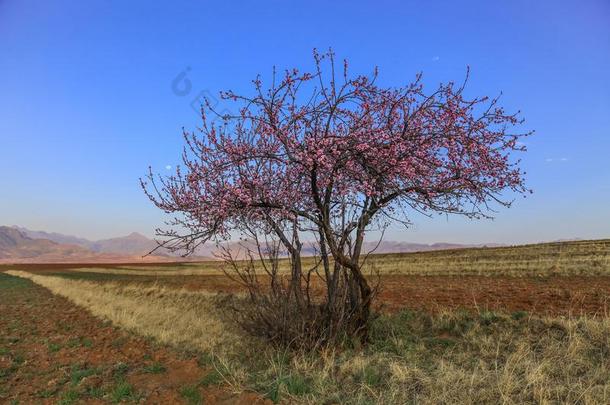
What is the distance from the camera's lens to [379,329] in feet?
34.3

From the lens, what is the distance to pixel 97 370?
979cm

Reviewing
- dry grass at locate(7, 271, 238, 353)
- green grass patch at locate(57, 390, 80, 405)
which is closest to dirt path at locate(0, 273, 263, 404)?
green grass patch at locate(57, 390, 80, 405)

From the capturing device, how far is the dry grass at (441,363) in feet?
19.7

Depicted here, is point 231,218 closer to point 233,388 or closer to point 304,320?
point 304,320

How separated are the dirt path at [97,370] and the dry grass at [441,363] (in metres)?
0.52

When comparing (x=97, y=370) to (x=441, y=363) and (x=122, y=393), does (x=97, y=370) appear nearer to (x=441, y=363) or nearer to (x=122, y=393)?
(x=122, y=393)

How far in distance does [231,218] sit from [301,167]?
92.9 inches

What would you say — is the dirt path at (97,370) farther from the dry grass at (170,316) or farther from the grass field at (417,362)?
the dry grass at (170,316)

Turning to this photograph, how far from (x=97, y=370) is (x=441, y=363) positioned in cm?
728

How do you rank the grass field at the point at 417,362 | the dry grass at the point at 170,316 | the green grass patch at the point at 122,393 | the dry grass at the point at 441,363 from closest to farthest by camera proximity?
the dry grass at the point at 441,363 → the grass field at the point at 417,362 → the green grass patch at the point at 122,393 → the dry grass at the point at 170,316

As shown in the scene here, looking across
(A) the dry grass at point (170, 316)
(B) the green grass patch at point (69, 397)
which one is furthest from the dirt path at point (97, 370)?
(A) the dry grass at point (170, 316)

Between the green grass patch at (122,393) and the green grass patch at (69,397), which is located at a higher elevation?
the green grass patch at (122,393)

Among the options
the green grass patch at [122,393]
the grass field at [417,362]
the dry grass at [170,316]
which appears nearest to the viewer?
the grass field at [417,362]

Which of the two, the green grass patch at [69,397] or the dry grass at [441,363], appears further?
the green grass patch at [69,397]
